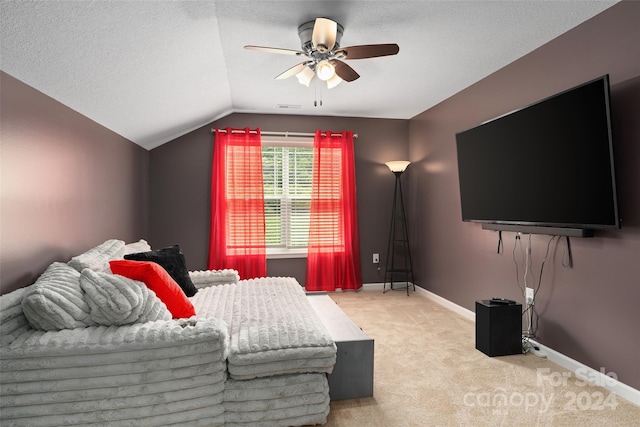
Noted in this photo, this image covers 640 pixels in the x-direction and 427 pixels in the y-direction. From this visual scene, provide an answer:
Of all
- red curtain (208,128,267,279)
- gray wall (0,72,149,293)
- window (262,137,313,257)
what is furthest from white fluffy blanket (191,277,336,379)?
window (262,137,313,257)

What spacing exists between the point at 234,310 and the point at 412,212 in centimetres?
337

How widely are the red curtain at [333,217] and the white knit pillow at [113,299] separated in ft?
10.8

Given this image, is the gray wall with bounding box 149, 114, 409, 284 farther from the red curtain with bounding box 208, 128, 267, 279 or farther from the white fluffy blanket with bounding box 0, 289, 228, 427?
the white fluffy blanket with bounding box 0, 289, 228, 427

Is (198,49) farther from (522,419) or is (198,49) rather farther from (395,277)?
(395,277)

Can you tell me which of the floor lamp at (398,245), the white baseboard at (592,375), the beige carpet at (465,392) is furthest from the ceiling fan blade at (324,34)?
the floor lamp at (398,245)

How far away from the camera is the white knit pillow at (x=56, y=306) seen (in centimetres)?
167

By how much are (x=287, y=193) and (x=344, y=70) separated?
259 centimetres

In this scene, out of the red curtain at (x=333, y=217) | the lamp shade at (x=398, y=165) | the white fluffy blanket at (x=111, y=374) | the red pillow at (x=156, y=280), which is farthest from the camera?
the red curtain at (x=333, y=217)

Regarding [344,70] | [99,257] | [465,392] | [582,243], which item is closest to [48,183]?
[99,257]

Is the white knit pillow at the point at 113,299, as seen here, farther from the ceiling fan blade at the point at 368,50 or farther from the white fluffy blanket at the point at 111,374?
the ceiling fan blade at the point at 368,50

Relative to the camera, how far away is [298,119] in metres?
5.14

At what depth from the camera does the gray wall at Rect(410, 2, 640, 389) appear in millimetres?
2312

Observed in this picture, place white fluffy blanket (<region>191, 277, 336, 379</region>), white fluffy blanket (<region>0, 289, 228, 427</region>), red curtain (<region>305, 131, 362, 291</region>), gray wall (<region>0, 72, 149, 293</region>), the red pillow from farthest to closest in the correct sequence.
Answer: red curtain (<region>305, 131, 362, 291</region>), the red pillow, gray wall (<region>0, 72, 149, 293</region>), white fluffy blanket (<region>191, 277, 336, 379</region>), white fluffy blanket (<region>0, 289, 228, 427</region>)

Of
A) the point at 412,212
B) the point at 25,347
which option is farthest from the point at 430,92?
the point at 25,347
